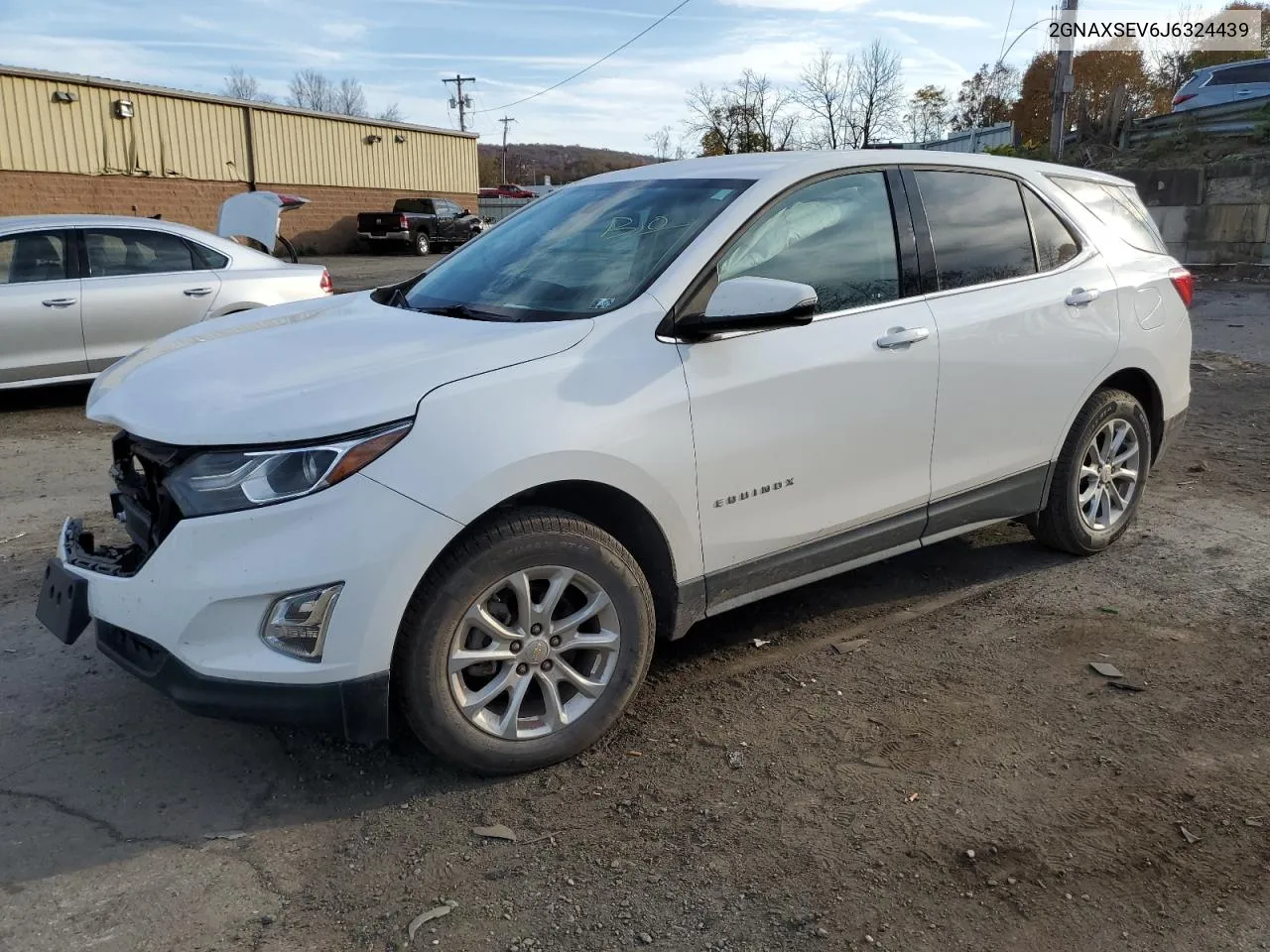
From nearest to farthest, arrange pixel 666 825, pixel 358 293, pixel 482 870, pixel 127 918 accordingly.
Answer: pixel 127 918, pixel 482 870, pixel 666 825, pixel 358 293

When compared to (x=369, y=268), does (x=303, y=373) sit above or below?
below

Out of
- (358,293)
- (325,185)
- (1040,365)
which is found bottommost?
(1040,365)

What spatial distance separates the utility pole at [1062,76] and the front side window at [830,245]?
18.3 meters

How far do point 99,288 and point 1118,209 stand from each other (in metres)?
7.34

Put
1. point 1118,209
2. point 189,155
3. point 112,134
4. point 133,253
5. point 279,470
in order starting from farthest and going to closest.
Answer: point 189,155 < point 112,134 < point 133,253 < point 1118,209 < point 279,470

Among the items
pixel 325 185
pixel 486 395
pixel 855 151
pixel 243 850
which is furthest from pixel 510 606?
pixel 325 185

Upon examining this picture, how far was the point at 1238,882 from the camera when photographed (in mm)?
2645

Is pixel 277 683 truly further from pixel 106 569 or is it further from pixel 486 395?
pixel 486 395

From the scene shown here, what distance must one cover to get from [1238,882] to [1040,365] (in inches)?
89.1

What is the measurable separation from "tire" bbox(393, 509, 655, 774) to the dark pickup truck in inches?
1190

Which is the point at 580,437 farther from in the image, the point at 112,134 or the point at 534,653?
the point at 112,134

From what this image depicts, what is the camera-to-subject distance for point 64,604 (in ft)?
10.3

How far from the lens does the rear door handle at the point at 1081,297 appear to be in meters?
4.47

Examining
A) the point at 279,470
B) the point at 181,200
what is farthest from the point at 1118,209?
the point at 181,200
